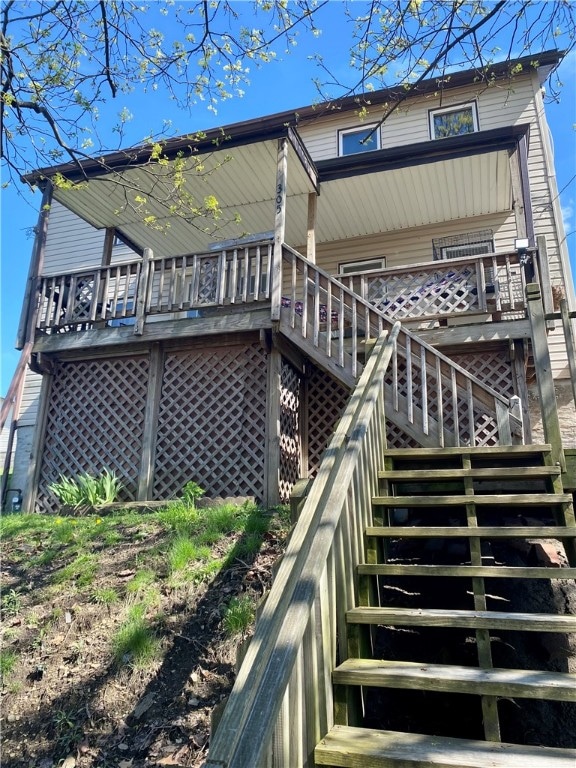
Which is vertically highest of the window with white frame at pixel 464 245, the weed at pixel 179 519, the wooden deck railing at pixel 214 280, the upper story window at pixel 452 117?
the upper story window at pixel 452 117

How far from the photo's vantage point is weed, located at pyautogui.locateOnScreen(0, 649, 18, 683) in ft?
12.3

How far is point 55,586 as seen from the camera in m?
4.76

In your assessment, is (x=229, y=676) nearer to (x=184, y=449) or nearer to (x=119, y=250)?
(x=184, y=449)

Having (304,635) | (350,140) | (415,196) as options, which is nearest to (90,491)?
(304,635)

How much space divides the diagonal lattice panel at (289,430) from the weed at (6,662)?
3838 millimetres

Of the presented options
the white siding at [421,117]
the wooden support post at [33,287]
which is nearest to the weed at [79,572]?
the wooden support post at [33,287]

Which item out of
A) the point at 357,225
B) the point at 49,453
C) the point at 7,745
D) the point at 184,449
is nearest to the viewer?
the point at 7,745

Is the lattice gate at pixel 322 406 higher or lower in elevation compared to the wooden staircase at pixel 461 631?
higher

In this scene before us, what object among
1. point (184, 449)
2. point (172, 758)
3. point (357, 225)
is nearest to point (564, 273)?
point (357, 225)

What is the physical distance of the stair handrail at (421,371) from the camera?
204 inches

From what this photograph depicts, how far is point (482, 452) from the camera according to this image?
4293 millimetres

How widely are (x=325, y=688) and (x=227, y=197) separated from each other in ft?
29.7

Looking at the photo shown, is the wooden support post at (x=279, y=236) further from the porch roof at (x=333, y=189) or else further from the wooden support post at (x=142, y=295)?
the wooden support post at (x=142, y=295)

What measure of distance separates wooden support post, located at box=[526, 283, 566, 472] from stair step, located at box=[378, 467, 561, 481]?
0.28m
